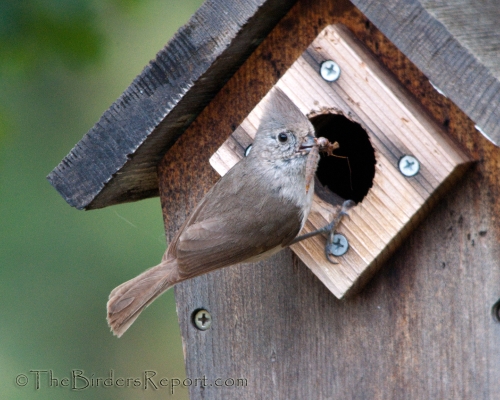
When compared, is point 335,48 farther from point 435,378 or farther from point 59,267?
point 59,267

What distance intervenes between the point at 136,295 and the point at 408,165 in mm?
843

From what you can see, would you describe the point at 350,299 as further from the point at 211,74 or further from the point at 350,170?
the point at 211,74

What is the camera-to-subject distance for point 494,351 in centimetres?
217

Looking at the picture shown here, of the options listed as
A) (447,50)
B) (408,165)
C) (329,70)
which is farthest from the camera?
(329,70)

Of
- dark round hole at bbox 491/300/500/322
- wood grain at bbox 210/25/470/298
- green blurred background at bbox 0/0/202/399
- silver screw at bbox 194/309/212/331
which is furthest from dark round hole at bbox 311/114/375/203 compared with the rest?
green blurred background at bbox 0/0/202/399

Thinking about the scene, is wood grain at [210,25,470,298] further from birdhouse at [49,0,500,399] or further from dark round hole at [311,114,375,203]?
dark round hole at [311,114,375,203]

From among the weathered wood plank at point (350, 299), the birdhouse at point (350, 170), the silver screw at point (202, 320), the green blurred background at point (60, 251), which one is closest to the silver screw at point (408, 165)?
the birdhouse at point (350, 170)

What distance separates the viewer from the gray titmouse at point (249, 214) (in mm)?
2277

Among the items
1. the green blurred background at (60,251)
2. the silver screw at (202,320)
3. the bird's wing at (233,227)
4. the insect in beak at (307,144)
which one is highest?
the insect in beak at (307,144)

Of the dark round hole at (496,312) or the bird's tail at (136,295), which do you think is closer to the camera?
the dark round hole at (496,312)

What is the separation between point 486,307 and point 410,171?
1.35 feet

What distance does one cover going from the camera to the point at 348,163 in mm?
2684

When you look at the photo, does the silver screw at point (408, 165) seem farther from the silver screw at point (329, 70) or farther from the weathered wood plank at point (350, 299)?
the silver screw at point (329, 70)

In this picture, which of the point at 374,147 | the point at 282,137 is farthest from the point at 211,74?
the point at 374,147
